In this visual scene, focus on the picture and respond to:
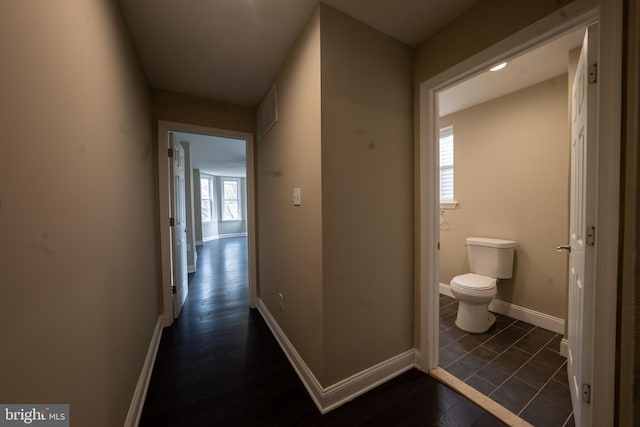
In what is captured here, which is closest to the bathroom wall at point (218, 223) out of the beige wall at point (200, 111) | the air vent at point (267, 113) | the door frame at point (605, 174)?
the beige wall at point (200, 111)

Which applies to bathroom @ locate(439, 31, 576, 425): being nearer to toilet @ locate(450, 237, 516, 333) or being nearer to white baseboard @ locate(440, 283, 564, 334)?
white baseboard @ locate(440, 283, 564, 334)

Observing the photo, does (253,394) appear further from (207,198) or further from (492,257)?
(207,198)

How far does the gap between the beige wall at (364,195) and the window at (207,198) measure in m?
8.07

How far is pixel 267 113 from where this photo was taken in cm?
231

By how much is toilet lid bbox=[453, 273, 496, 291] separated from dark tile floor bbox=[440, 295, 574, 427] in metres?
0.46

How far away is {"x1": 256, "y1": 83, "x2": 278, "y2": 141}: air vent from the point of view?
2.08 metres

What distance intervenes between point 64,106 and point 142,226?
1.32 m

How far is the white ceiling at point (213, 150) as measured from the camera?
418 centimetres

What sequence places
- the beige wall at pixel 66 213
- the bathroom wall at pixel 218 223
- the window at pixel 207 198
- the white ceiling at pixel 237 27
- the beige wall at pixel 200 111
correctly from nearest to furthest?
the beige wall at pixel 66 213
the white ceiling at pixel 237 27
the beige wall at pixel 200 111
the window at pixel 207 198
the bathroom wall at pixel 218 223

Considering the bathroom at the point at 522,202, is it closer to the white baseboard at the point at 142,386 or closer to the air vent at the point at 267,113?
the white baseboard at the point at 142,386

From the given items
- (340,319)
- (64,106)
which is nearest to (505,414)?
(340,319)

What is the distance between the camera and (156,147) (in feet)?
7.89

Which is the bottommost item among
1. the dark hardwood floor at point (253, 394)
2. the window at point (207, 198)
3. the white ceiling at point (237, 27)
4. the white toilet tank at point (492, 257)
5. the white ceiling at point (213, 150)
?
the dark hardwood floor at point (253, 394)

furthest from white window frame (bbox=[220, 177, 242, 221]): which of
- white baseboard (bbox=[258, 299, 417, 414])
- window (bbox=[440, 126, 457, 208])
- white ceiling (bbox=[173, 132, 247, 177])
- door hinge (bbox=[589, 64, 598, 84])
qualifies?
door hinge (bbox=[589, 64, 598, 84])
